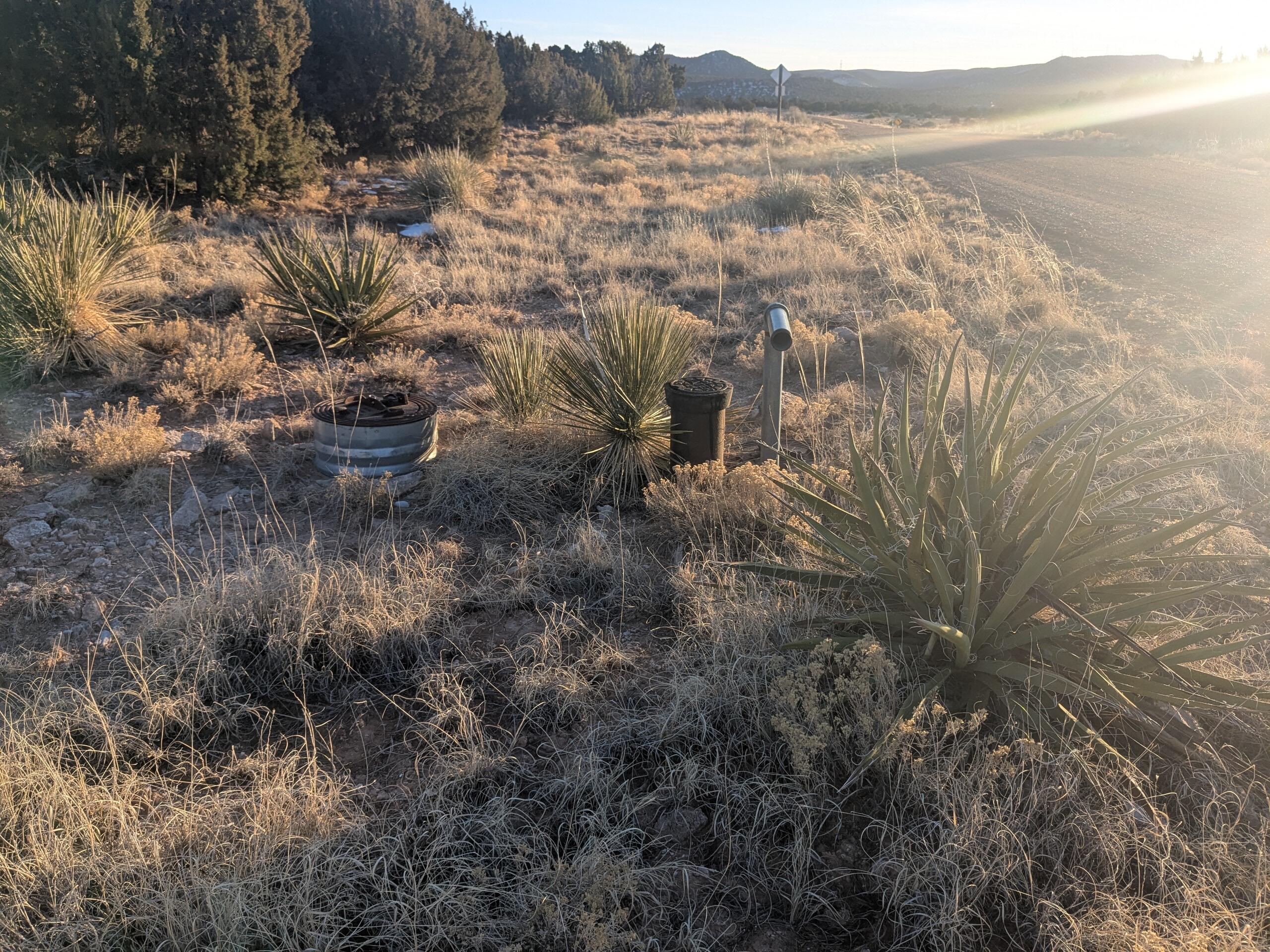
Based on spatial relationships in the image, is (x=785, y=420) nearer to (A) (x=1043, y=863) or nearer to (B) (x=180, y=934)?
(A) (x=1043, y=863)

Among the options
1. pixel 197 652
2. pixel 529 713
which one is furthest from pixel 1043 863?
pixel 197 652

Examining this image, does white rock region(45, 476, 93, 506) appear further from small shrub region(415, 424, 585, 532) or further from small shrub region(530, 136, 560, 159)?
small shrub region(530, 136, 560, 159)

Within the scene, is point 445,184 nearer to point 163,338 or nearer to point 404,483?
point 163,338

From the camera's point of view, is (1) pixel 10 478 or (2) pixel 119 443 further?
(2) pixel 119 443

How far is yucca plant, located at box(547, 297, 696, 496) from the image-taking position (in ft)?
16.3

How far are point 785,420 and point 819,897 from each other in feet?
13.0

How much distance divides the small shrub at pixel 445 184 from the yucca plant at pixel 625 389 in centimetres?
1032

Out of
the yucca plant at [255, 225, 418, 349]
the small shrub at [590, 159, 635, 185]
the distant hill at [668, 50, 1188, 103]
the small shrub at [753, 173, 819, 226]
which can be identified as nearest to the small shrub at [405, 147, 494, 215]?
the small shrub at [590, 159, 635, 185]

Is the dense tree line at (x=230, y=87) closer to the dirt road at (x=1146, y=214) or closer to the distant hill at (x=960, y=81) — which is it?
the dirt road at (x=1146, y=214)

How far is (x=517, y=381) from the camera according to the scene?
17.7 ft

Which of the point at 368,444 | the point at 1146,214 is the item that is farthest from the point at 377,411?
the point at 1146,214

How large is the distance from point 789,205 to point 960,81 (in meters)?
196

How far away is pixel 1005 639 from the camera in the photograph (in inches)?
107

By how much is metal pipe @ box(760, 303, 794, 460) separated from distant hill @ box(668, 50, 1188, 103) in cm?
8993
